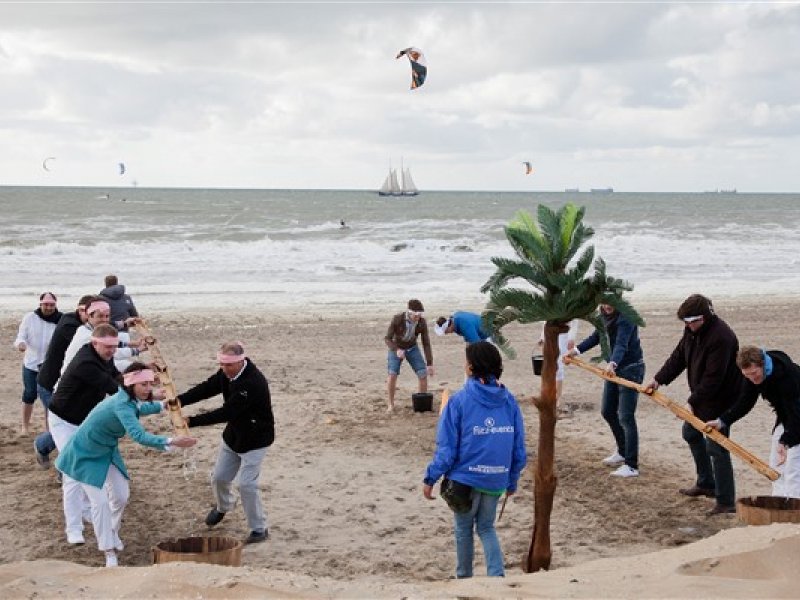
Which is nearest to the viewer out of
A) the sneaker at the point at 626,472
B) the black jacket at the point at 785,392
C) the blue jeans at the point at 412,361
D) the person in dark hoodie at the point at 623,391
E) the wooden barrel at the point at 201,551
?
the wooden barrel at the point at 201,551

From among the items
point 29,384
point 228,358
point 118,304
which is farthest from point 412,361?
point 228,358

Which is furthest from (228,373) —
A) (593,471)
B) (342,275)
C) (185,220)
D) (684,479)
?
(185,220)

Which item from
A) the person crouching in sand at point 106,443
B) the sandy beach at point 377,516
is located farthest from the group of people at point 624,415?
the person crouching in sand at point 106,443

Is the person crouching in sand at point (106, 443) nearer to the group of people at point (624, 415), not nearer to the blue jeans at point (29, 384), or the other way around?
the group of people at point (624, 415)

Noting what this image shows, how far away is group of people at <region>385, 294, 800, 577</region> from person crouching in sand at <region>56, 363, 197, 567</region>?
2047 millimetres

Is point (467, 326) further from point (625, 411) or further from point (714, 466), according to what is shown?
point (714, 466)

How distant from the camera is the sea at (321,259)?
83.3 feet

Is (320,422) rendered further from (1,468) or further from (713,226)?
(713,226)

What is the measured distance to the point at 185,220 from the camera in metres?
64.0

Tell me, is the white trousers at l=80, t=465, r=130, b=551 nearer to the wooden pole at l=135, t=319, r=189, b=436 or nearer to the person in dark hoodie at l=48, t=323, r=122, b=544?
the person in dark hoodie at l=48, t=323, r=122, b=544

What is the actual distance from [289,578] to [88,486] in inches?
91.3

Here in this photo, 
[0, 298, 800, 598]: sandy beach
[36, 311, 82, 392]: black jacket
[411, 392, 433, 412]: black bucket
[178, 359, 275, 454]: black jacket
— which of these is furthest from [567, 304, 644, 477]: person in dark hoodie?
[36, 311, 82, 392]: black jacket

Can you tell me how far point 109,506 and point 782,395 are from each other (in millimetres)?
5024

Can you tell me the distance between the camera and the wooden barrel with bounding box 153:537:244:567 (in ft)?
19.4
